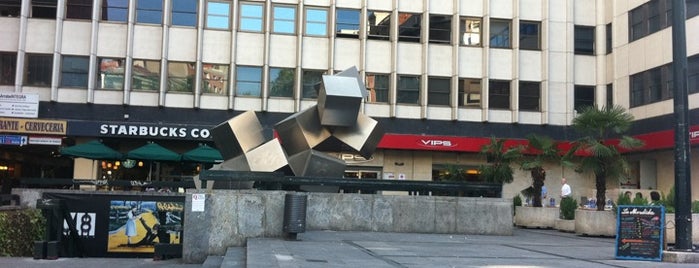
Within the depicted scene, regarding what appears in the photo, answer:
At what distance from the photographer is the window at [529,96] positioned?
3506 centimetres

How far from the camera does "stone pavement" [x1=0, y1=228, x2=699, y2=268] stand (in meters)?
9.97

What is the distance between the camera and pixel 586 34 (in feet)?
119

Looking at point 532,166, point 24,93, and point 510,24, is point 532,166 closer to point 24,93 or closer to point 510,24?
point 510,24

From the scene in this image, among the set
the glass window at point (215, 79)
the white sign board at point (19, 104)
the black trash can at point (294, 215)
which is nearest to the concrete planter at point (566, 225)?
the black trash can at point (294, 215)

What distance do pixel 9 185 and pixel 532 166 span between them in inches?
1068

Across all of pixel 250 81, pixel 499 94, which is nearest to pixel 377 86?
pixel 250 81

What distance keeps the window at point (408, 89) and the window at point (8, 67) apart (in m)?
19.8

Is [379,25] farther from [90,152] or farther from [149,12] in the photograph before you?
[90,152]

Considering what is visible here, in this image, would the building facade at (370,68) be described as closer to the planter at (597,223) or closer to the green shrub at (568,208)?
the green shrub at (568,208)

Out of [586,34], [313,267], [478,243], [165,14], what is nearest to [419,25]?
[586,34]

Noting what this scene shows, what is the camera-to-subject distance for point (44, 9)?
32.3 m

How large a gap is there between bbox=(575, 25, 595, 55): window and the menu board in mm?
25745

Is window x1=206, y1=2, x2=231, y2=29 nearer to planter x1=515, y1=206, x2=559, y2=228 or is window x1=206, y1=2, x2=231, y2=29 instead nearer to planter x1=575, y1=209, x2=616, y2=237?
planter x1=515, y1=206, x2=559, y2=228

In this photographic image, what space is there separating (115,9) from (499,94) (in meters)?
21.0
